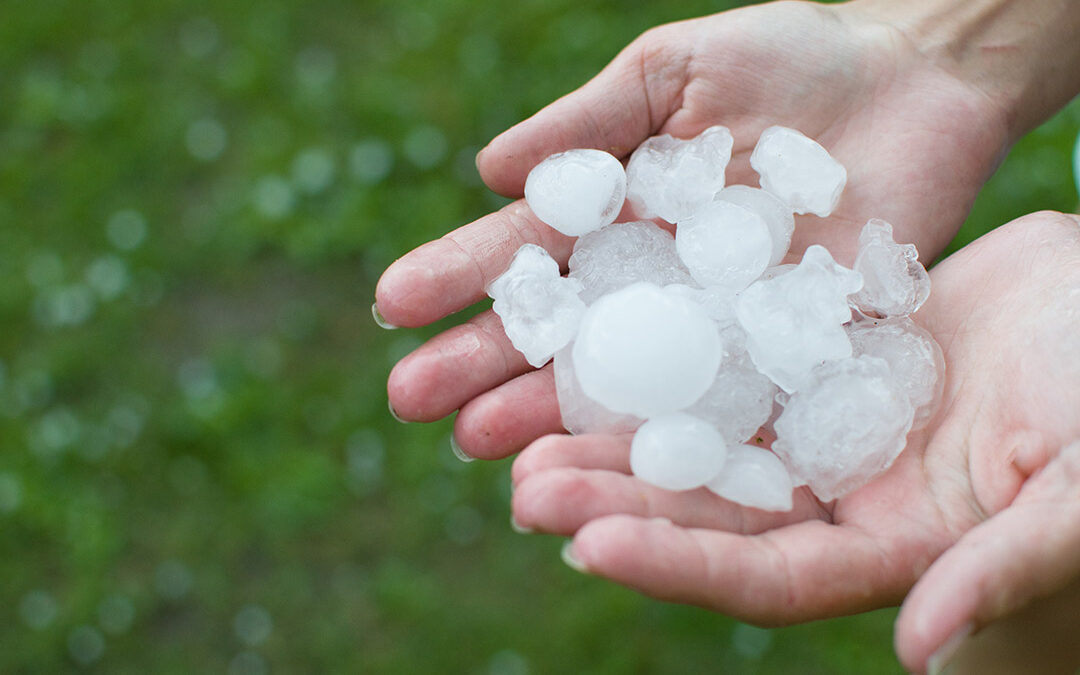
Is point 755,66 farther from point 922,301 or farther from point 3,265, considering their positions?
point 3,265

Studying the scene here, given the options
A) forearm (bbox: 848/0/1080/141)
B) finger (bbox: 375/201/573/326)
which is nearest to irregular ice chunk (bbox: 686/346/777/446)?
finger (bbox: 375/201/573/326)

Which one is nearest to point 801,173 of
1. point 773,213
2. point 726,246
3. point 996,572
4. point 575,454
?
point 773,213

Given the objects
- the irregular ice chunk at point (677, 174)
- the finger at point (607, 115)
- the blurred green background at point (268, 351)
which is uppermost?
the finger at point (607, 115)

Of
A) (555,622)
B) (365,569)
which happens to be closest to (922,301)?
(555,622)

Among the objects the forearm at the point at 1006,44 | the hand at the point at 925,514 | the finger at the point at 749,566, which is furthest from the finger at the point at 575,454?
the forearm at the point at 1006,44

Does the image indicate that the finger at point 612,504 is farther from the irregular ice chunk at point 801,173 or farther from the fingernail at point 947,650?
the irregular ice chunk at point 801,173
